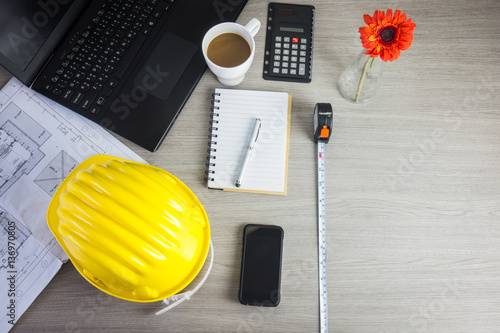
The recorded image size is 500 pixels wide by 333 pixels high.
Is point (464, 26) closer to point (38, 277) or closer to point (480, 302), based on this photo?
point (480, 302)

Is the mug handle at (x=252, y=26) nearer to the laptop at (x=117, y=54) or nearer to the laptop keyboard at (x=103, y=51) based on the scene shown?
the laptop at (x=117, y=54)

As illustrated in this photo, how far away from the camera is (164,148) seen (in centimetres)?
70

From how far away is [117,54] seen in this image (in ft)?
2.36

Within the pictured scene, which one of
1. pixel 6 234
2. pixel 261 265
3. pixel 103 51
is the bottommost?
pixel 261 265

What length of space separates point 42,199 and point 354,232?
639mm

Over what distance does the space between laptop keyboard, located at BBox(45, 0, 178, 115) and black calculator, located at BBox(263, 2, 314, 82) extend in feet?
0.78

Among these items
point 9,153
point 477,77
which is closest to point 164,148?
point 9,153

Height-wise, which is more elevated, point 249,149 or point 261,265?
point 249,149

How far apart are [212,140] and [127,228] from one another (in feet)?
0.87

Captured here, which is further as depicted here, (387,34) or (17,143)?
(17,143)

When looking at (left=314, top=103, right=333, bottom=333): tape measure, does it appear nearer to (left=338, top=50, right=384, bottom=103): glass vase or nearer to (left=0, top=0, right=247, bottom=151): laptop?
(left=338, top=50, right=384, bottom=103): glass vase

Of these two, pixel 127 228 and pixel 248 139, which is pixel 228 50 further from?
pixel 127 228

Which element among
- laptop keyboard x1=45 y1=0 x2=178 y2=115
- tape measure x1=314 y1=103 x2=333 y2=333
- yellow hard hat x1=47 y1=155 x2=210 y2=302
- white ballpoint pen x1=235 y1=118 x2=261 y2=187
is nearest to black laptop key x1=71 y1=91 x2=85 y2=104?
laptop keyboard x1=45 y1=0 x2=178 y2=115

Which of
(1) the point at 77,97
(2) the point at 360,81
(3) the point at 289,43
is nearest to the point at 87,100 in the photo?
(1) the point at 77,97
